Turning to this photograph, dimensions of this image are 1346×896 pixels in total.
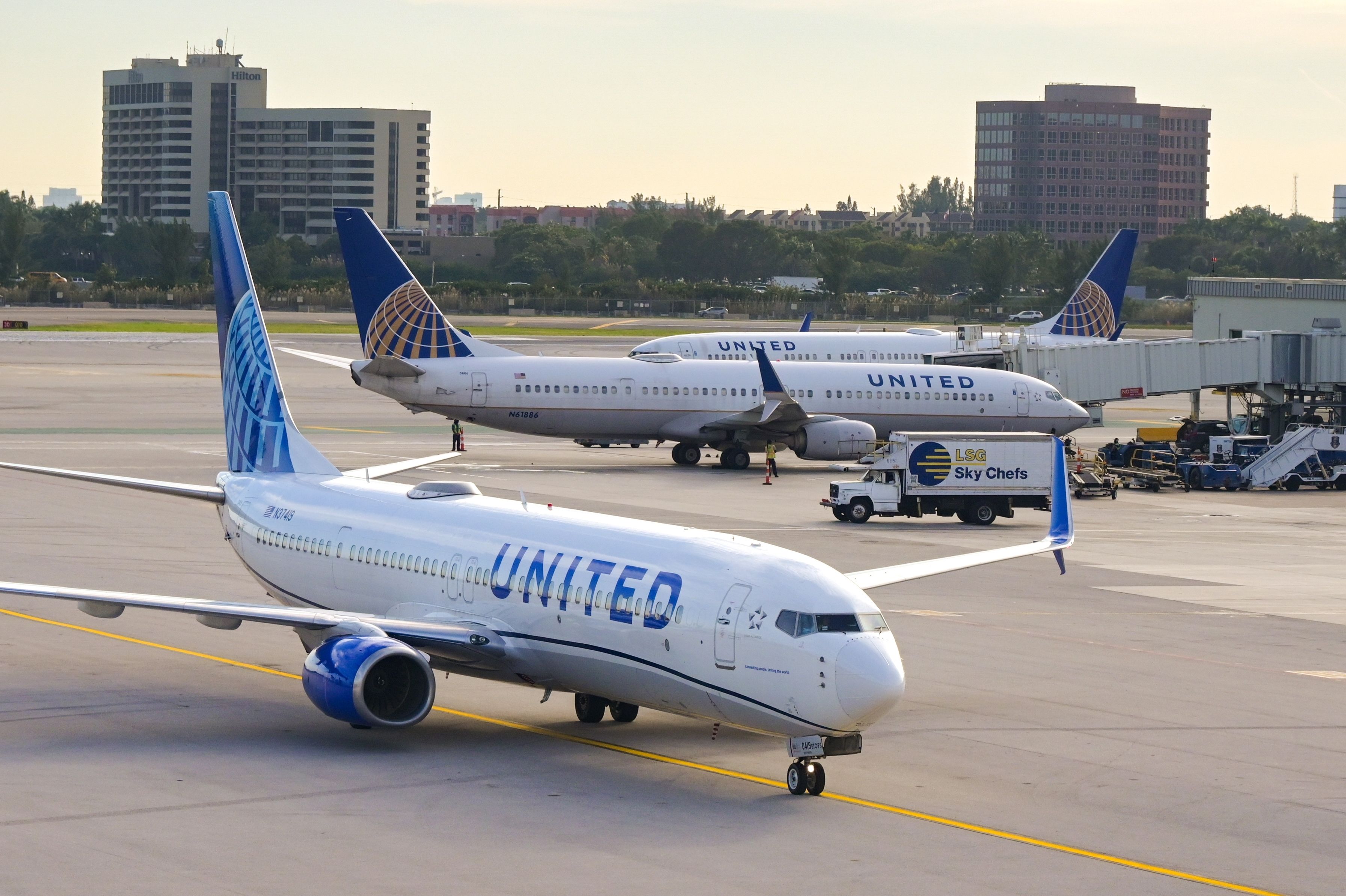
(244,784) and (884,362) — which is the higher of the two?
(884,362)

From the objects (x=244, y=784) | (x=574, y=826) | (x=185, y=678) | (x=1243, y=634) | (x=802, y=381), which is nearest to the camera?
(x=574, y=826)

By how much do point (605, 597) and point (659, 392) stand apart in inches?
1821

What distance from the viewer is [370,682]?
973 inches

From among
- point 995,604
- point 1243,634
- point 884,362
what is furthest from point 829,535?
point 884,362

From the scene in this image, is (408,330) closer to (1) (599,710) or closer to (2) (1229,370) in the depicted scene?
(2) (1229,370)

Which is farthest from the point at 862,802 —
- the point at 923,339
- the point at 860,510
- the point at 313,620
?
the point at 923,339

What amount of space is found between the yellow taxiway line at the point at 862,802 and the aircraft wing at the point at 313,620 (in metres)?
1.81

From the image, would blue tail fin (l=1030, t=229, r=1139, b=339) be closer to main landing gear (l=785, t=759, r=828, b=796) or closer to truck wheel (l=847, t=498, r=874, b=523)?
truck wheel (l=847, t=498, r=874, b=523)

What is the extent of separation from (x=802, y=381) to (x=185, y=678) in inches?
1739

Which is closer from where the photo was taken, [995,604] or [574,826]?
[574,826]

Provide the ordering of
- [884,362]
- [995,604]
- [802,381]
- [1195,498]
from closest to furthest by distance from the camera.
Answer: [995,604] → [1195,498] → [802,381] → [884,362]

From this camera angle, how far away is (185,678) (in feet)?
99.5

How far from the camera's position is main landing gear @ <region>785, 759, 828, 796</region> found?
891 inches

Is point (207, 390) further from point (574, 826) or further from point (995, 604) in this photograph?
point (574, 826)
